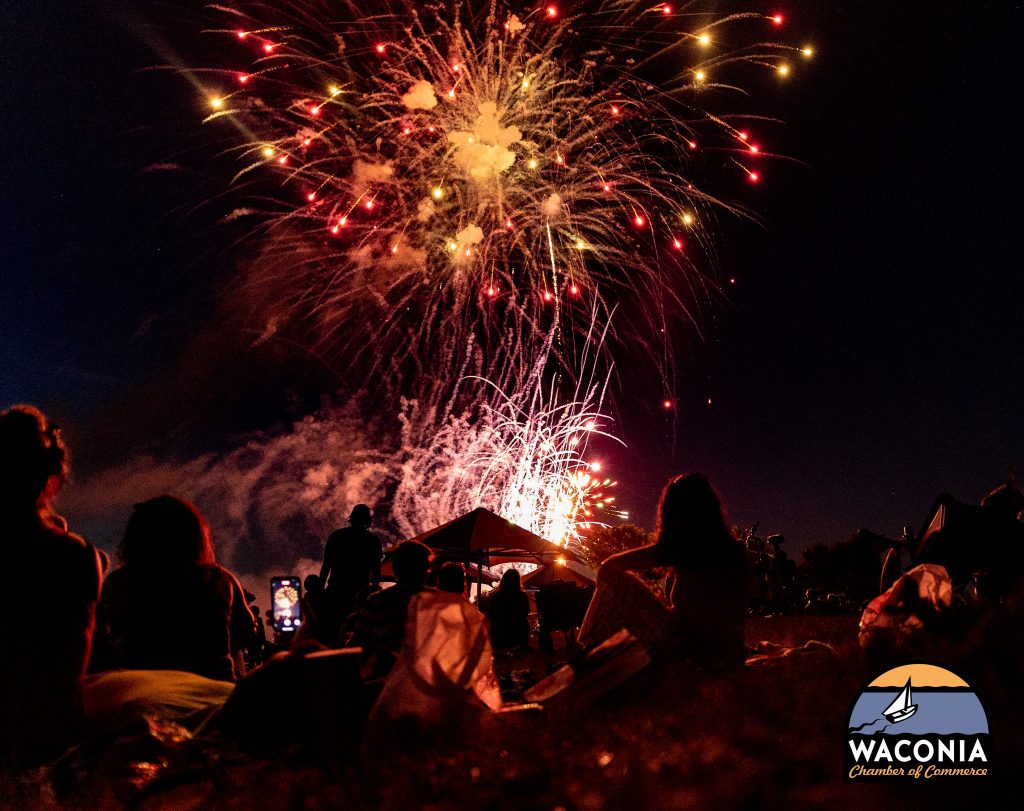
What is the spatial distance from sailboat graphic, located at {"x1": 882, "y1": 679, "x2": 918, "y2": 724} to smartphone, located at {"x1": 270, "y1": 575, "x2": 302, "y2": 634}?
23.1ft

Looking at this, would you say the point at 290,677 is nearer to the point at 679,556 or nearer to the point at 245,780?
the point at 245,780

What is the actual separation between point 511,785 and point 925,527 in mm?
5395

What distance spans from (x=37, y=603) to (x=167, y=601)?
0.82 m

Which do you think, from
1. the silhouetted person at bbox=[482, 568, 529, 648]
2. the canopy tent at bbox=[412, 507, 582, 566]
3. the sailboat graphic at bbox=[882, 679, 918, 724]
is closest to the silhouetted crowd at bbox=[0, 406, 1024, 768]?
the sailboat graphic at bbox=[882, 679, 918, 724]

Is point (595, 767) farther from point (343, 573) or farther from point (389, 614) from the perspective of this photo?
point (343, 573)

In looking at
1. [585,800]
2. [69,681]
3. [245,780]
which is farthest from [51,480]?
[585,800]

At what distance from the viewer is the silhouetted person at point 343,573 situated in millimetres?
6926

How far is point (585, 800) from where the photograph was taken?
2.05m

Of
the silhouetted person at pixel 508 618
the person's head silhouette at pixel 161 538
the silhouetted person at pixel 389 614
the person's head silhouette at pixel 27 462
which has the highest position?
the person's head silhouette at pixel 27 462

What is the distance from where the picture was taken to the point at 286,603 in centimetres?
862

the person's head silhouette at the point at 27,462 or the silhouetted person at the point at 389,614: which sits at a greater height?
the person's head silhouette at the point at 27,462

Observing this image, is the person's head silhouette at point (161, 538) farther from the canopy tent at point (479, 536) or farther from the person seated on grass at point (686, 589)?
the canopy tent at point (479, 536)

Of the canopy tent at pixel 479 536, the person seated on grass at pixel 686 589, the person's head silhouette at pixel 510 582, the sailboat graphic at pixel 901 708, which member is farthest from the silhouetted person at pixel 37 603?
the canopy tent at pixel 479 536

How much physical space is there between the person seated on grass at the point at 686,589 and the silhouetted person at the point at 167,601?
7.20 ft
